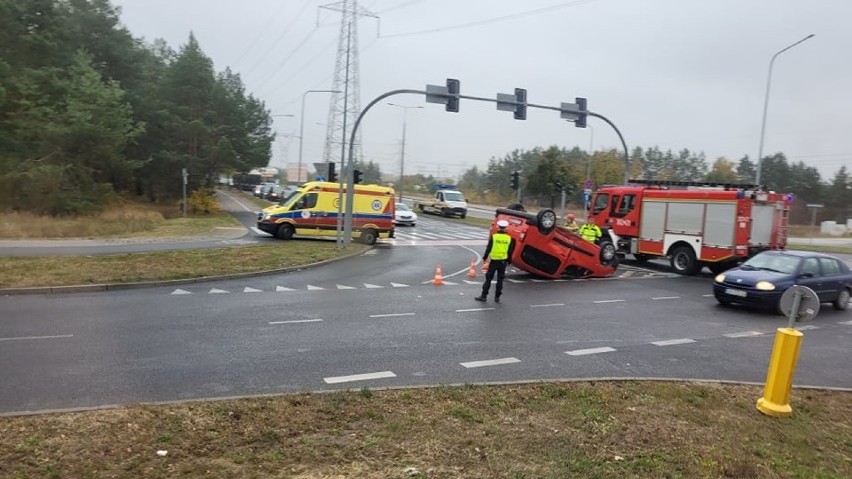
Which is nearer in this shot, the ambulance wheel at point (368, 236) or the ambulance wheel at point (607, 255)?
the ambulance wheel at point (607, 255)

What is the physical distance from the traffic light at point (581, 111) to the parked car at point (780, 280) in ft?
38.8

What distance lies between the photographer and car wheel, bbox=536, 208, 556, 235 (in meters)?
16.3

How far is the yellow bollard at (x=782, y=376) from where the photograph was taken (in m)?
5.98

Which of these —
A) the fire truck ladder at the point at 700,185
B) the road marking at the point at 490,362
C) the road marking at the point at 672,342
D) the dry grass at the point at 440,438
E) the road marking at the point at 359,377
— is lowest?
the road marking at the point at 359,377

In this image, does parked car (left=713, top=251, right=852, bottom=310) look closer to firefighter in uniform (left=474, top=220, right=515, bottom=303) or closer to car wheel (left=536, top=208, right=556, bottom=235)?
car wheel (left=536, top=208, right=556, bottom=235)

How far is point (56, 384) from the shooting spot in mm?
6176

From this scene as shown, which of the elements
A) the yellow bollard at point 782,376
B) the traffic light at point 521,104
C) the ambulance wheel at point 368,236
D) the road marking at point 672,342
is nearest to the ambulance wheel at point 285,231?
the ambulance wheel at point 368,236

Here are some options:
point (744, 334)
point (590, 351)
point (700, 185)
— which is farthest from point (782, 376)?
point (700, 185)

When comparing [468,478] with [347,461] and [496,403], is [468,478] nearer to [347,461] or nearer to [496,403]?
[347,461]

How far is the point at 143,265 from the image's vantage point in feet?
50.3

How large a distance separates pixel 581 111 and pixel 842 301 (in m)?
13.0

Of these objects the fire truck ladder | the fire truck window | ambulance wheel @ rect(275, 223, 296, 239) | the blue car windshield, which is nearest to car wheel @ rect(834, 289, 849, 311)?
the blue car windshield

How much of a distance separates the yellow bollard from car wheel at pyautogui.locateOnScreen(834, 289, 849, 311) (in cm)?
976

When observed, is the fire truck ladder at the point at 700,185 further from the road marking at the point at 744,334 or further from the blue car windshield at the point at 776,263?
the road marking at the point at 744,334
